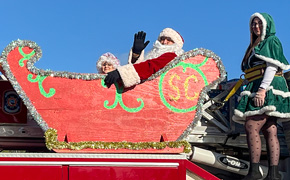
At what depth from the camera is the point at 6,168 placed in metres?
3.48

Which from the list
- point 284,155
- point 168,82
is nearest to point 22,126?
point 168,82

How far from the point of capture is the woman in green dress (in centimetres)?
414

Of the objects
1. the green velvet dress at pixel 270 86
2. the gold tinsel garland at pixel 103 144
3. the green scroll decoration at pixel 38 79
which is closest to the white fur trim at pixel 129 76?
the gold tinsel garland at pixel 103 144

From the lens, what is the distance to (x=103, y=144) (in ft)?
12.6

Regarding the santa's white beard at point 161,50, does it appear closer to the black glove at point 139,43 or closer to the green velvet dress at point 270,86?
the black glove at point 139,43

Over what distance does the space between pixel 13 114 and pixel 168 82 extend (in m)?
1.57

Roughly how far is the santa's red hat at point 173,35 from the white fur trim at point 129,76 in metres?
0.64

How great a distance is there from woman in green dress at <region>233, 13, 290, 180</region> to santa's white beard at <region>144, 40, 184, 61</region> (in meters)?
0.69

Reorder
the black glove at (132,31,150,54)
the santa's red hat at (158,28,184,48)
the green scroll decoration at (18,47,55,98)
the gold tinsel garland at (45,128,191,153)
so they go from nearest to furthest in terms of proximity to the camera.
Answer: the gold tinsel garland at (45,128,191,153), the green scroll decoration at (18,47,55,98), the black glove at (132,31,150,54), the santa's red hat at (158,28,184,48)

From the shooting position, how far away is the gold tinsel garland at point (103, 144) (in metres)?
3.79

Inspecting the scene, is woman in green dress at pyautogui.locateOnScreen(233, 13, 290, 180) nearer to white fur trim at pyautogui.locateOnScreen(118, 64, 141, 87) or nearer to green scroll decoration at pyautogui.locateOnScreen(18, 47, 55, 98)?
white fur trim at pyautogui.locateOnScreen(118, 64, 141, 87)

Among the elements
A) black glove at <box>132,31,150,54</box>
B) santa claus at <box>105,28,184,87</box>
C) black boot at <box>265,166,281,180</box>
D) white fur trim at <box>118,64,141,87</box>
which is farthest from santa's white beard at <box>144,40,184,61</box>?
black boot at <box>265,166,281,180</box>

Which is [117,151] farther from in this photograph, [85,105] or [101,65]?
[101,65]

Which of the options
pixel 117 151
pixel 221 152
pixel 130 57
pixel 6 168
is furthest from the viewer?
pixel 221 152
